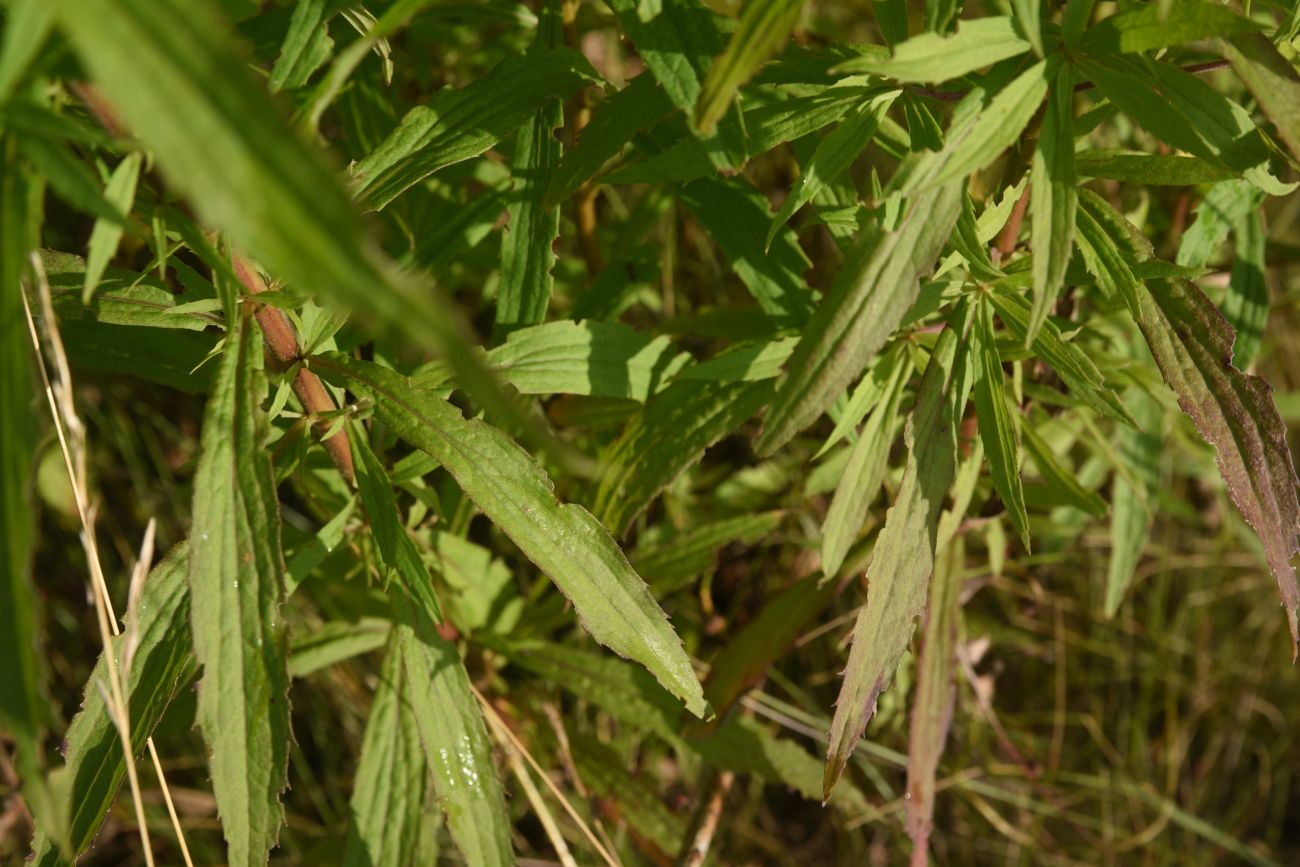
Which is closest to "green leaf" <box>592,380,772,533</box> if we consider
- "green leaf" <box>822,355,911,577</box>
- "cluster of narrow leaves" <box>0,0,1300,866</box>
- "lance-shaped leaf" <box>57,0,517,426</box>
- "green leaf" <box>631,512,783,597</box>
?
"cluster of narrow leaves" <box>0,0,1300,866</box>

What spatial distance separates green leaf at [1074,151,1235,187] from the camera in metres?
1.17

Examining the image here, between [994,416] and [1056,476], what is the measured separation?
1.27ft

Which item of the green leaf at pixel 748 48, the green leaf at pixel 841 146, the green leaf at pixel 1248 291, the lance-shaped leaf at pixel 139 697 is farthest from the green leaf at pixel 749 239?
the lance-shaped leaf at pixel 139 697

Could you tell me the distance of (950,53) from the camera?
998mm

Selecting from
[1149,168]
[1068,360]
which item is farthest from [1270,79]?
[1068,360]

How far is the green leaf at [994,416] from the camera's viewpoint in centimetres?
125

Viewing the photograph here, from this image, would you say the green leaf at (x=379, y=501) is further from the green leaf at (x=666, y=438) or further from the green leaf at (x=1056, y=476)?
the green leaf at (x=1056, y=476)

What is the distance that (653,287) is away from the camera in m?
2.25

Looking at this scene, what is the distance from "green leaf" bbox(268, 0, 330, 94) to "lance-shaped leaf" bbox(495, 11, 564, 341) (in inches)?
10.9

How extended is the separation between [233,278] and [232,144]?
0.50 m

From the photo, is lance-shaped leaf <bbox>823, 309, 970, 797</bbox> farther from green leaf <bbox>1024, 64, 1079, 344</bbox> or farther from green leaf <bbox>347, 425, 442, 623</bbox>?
green leaf <bbox>347, 425, 442, 623</bbox>

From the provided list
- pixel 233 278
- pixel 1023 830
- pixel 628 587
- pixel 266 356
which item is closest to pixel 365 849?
pixel 628 587

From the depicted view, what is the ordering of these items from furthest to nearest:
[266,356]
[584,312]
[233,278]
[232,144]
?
1. [584,312]
2. [266,356]
3. [233,278]
4. [232,144]

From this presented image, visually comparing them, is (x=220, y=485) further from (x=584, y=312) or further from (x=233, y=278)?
(x=584, y=312)
